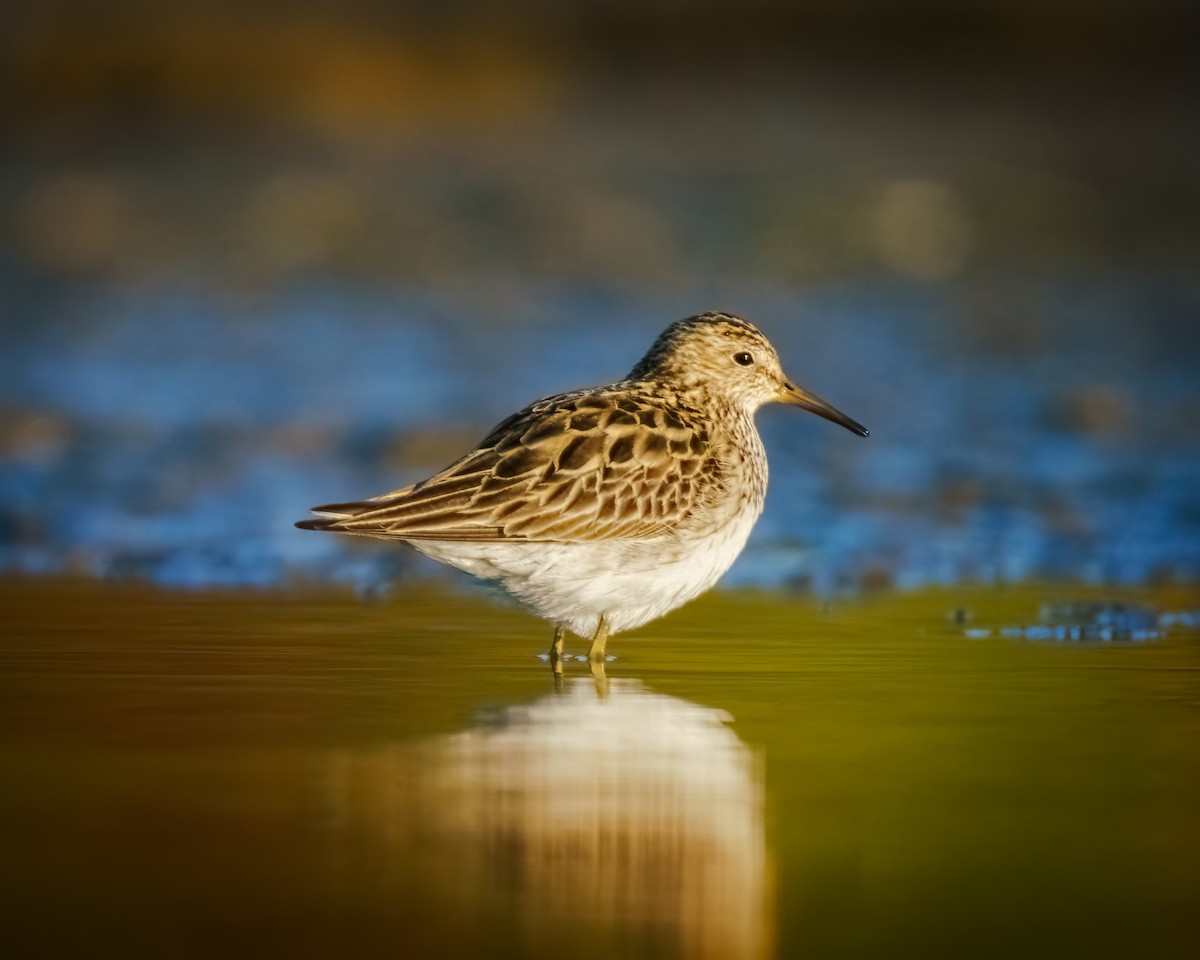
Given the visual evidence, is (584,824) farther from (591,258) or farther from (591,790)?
(591,258)

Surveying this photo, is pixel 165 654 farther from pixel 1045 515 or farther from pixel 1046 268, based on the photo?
pixel 1046 268

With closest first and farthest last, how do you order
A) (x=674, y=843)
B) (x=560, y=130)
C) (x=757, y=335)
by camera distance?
(x=674, y=843) → (x=757, y=335) → (x=560, y=130)

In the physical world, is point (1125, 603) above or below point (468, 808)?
above

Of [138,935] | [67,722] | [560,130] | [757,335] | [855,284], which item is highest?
[560,130]

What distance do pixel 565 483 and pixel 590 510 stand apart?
132mm

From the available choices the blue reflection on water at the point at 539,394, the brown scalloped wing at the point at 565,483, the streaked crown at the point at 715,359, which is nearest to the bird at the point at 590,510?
the brown scalloped wing at the point at 565,483

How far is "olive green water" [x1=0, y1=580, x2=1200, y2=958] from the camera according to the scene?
4.57 metres

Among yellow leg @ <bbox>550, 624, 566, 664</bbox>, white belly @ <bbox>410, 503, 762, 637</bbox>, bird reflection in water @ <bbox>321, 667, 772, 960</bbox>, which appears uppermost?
white belly @ <bbox>410, 503, 762, 637</bbox>

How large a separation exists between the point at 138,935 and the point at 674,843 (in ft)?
4.64

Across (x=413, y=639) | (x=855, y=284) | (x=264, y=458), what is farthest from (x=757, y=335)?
(x=855, y=284)

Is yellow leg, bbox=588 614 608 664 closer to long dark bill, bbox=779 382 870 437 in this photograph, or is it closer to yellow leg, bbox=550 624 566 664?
yellow leg, bbox=550 624 566 664

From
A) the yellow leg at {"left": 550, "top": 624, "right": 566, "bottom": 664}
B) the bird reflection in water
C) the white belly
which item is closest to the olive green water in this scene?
the bird reflection in water

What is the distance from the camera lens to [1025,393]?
14.7 m

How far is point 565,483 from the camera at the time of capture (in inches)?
292
